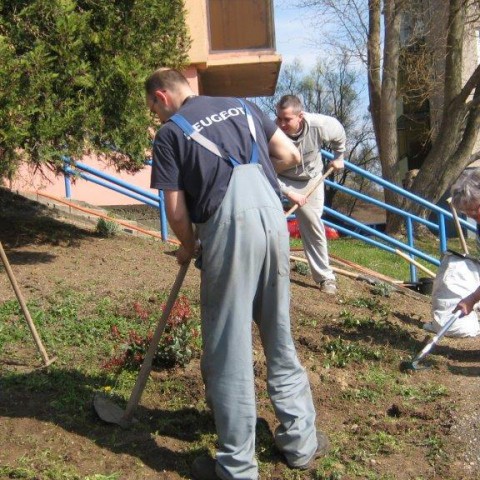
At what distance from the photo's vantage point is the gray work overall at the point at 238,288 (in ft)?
12.0

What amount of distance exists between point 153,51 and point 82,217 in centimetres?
247

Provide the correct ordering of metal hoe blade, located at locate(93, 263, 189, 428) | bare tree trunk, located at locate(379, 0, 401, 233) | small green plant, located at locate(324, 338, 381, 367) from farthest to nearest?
bare tree trunk, located at locate(379, 0, 401, 233) < small green plant, located at locate(324, 338, 381, 367) < metal hoe blade, located at locate(93, 263, 189, 428)

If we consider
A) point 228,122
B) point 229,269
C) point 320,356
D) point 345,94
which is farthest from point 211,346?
point 345,94

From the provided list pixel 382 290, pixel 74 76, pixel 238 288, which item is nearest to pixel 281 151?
pixel 238 288

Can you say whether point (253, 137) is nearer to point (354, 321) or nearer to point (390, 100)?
point (354, 321)

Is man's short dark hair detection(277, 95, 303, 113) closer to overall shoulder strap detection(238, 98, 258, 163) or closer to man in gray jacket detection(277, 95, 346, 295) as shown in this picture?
man in gray jacket detection(277, 95, 346, 295)

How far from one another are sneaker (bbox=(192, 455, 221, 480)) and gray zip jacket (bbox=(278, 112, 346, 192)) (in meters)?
3.45

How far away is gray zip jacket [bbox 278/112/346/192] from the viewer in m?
7.06

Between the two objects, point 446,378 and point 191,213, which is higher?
point 191,213

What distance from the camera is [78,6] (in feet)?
22.6

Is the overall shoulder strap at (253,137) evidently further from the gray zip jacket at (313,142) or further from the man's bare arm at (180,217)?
the gray zip jacket at (313,142)

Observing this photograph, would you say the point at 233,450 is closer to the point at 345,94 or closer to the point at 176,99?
the point at 176,99

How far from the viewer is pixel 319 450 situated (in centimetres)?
419

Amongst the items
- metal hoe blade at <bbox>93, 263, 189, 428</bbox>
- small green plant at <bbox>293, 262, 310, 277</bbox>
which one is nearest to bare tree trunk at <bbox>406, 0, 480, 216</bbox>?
small green plant at <bbox>293, 262, 310, 277</bbox>
